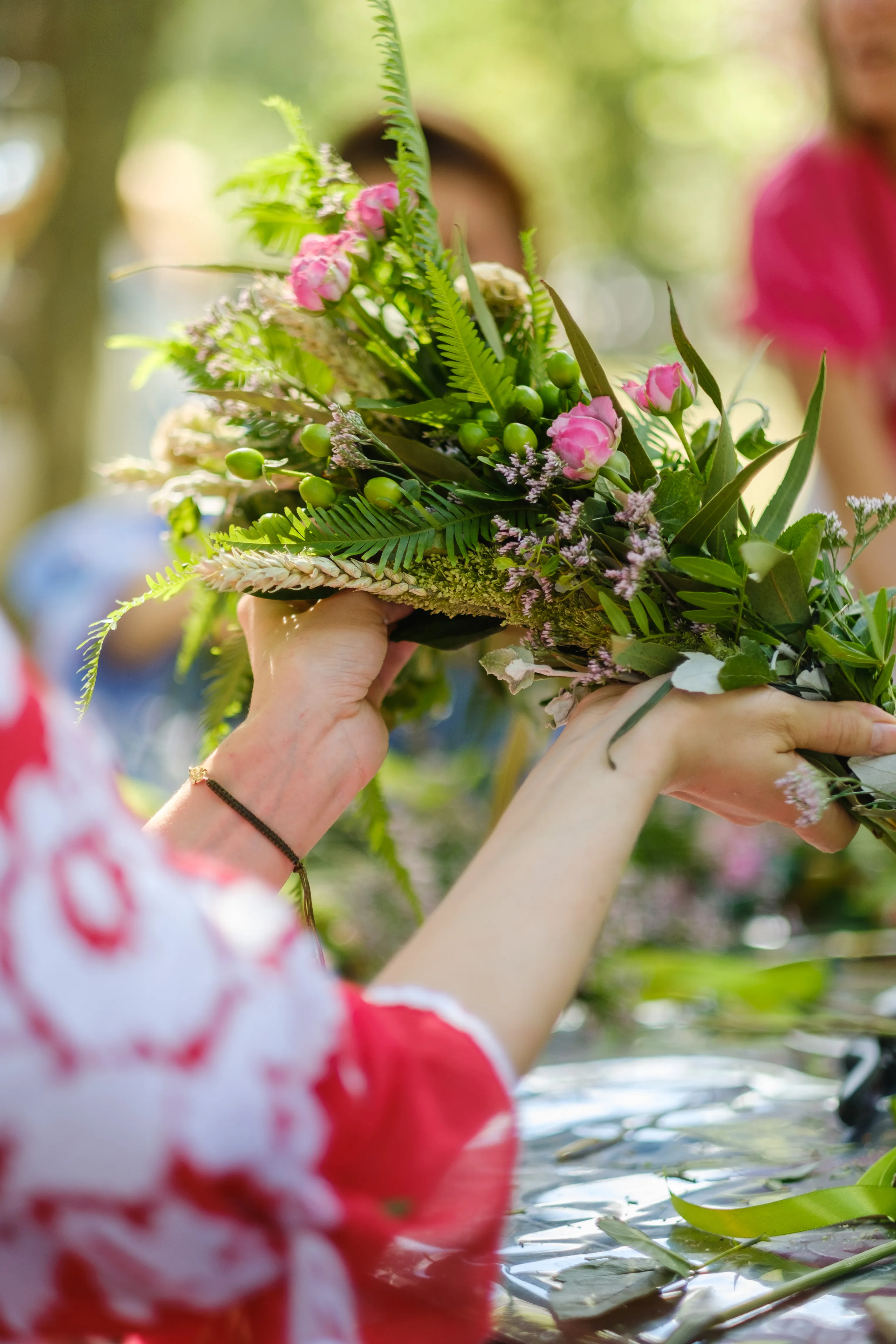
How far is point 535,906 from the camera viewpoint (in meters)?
0.64

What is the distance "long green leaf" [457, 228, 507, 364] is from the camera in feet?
2.77

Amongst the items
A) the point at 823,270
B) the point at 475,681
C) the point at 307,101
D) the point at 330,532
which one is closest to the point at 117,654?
the point at 475,681

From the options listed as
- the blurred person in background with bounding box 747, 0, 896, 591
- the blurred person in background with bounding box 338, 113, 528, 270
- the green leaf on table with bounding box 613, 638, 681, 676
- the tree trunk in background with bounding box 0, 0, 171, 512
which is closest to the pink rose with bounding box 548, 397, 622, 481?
the green leaf on table with bounding box 613, 638, 681, 676

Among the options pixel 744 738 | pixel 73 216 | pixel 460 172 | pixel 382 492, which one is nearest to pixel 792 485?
pixel 744 738

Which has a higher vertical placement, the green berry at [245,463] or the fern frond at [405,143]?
the fern frond at [405,143]

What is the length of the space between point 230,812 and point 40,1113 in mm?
414

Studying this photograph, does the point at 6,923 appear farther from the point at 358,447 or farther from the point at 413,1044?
the point at 358,447

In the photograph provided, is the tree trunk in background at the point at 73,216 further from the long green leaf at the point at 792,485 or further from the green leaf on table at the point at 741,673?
the green leaf on table at the point at 741,673

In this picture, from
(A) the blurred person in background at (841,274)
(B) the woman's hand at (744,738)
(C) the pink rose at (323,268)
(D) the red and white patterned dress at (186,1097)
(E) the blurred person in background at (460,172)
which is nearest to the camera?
(D) the red and white patterned dress at (186,1097)

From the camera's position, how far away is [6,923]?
0.47 metres

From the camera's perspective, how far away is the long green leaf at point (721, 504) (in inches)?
30.0

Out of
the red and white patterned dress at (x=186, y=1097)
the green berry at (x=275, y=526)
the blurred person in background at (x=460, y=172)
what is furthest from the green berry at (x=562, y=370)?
the blurred person in background at (x=460, y=172)

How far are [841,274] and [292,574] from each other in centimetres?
140

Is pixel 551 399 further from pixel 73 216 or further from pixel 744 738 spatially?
pixel 73 216
